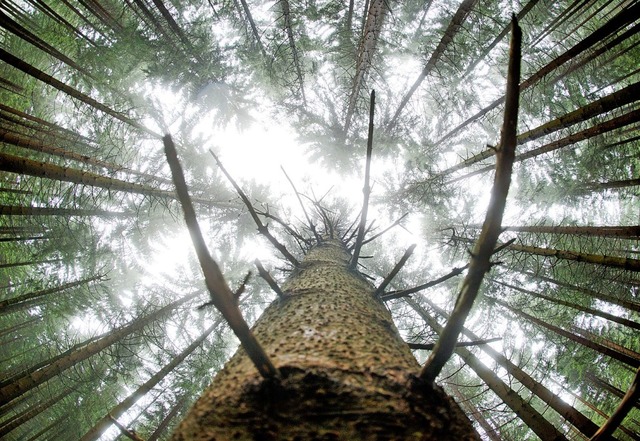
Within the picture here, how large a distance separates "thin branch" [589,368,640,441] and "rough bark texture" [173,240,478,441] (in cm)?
31

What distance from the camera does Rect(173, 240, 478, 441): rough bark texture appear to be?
76 centimetres

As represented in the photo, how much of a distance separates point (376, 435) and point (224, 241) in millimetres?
11468

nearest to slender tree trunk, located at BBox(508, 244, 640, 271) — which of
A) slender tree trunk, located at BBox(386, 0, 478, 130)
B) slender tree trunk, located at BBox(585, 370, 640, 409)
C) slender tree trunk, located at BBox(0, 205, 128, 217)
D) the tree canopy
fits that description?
the tree canopy

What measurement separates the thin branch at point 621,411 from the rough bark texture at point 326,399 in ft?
1.02

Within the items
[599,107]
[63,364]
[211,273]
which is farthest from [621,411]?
[63,364]

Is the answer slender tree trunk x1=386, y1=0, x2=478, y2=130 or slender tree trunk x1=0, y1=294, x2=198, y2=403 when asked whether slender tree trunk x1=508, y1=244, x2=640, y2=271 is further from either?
slender tree trunk x1=0, y1=294, x2=198, y2=403

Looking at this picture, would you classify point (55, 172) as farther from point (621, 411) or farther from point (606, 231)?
point (606, 231)

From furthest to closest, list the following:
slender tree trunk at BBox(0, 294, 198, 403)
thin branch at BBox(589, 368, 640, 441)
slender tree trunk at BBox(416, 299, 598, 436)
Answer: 1. slender tree trunk at BBox(0, 294, 198, 403)
2. slender tree trunk at BBox(416, 299, 598, 436)
3. thin branch at BBox(589, 368, 640, 441)

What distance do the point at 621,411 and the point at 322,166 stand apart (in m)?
11.0

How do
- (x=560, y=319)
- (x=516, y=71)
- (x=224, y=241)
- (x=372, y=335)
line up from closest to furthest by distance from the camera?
(x=516, y=71), (x=372, y=335), (x=560, y=319), (x=224, y=241)

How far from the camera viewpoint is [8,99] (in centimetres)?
744

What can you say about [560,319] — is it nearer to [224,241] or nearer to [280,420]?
[280,420]

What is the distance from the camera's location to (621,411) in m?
0.74

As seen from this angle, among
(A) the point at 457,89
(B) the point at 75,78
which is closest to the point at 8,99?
(B) the point at 75,78
